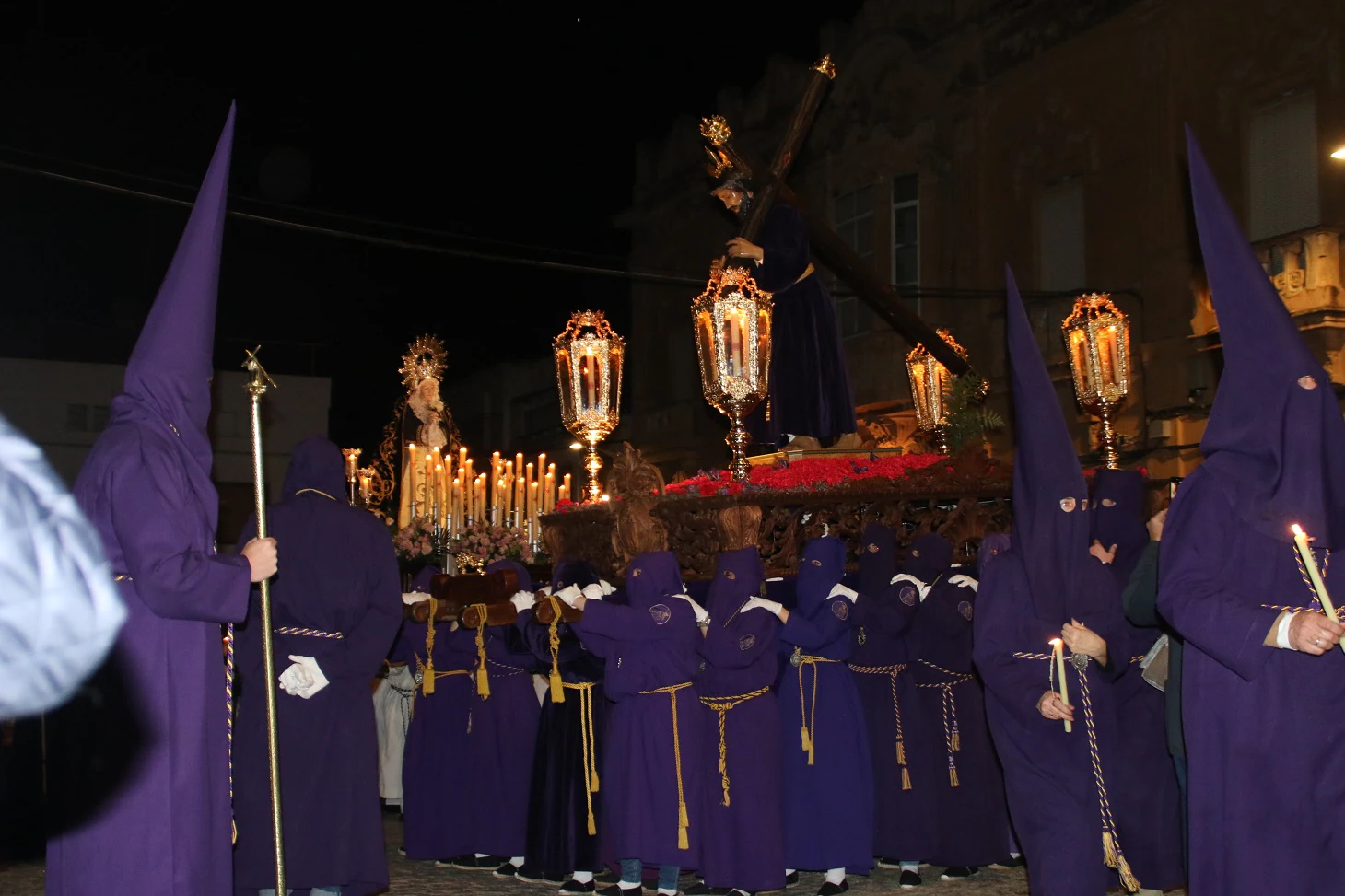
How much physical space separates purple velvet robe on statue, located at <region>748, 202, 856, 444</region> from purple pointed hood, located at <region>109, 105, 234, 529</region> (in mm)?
5716

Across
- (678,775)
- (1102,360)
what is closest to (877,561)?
(678,775)

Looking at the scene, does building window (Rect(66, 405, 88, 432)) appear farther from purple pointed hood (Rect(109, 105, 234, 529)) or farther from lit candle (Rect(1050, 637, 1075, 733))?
lit candle (Rect(1050, 637, 1075, 733))

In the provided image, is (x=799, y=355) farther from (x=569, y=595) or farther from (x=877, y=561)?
(x=569, y=595)

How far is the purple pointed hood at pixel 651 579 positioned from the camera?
7.08 meters

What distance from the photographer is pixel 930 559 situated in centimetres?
786

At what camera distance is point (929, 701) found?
308 inches

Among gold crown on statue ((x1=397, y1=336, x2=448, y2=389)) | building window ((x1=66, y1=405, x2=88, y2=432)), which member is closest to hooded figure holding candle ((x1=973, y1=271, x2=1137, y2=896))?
gold crown on statue ((x1=397, y1=336, x2=448, y2=389))

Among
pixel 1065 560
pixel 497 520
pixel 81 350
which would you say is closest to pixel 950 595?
pixel 1065 560

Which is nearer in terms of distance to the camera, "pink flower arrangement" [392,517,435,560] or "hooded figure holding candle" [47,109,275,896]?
"hooded figure holding candle" [47,109,275,896]

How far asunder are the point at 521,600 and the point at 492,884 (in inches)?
63.5

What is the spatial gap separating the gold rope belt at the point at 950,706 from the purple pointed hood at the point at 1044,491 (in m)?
2.19

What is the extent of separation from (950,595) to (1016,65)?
13102mm

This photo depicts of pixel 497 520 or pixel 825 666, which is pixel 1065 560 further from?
pixel 497 520

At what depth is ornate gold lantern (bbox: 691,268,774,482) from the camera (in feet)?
30.0
